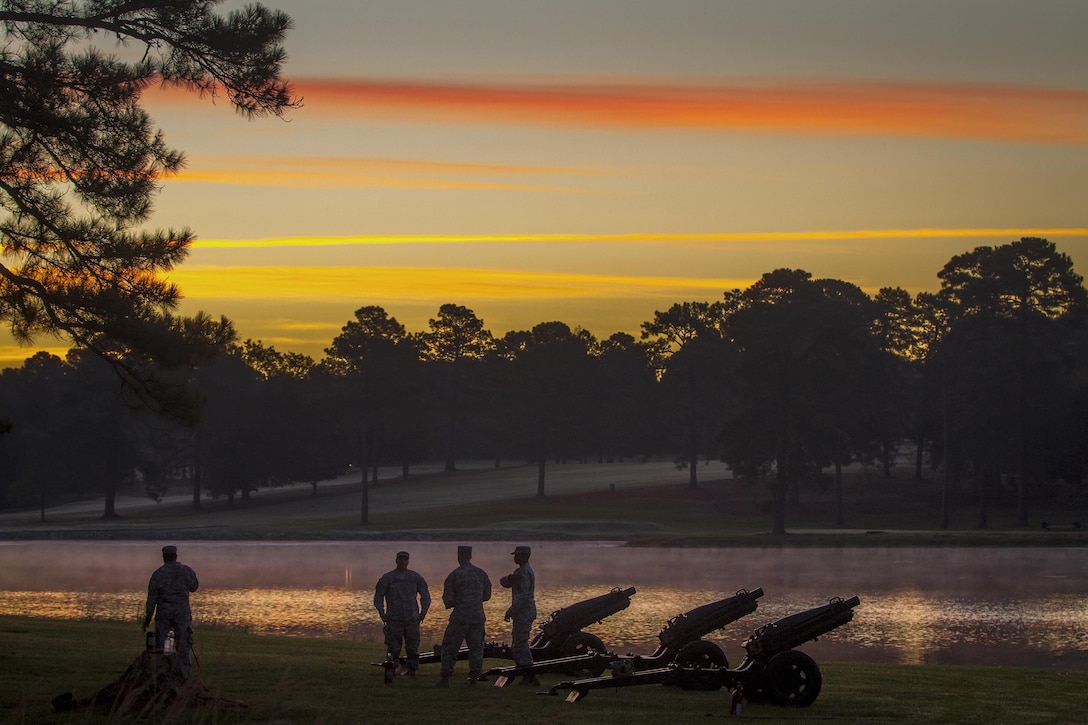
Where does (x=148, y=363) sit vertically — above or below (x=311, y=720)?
above

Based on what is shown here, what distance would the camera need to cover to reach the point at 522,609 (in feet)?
56.8

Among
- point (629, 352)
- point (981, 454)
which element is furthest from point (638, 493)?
point (629, 352)

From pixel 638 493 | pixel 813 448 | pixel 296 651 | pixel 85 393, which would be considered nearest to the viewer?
pixel 296 651

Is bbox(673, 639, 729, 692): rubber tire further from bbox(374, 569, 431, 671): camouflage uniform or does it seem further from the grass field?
the grass field

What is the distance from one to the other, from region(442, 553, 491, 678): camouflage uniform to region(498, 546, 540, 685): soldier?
1.39 ft

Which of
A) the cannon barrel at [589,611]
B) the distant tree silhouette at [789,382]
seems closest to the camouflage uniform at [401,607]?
the cannon barrel at [589,611]

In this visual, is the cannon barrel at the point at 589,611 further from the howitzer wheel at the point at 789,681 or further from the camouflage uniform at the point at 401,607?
the howitzer wheel at the point at 789,681

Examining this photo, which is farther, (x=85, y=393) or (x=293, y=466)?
(x=293, y=466)

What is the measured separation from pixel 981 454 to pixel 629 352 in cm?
8364

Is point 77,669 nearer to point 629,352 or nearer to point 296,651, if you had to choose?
point 296,651

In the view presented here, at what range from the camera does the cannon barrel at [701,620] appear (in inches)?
673

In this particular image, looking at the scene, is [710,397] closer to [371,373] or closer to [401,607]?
[371,373]

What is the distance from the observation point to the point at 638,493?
8950 centimetres

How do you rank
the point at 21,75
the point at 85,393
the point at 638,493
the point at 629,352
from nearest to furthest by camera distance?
1. the point at 21,75
2. the point at 638,493
3. the point at 85,393
4. the point at 629,352
